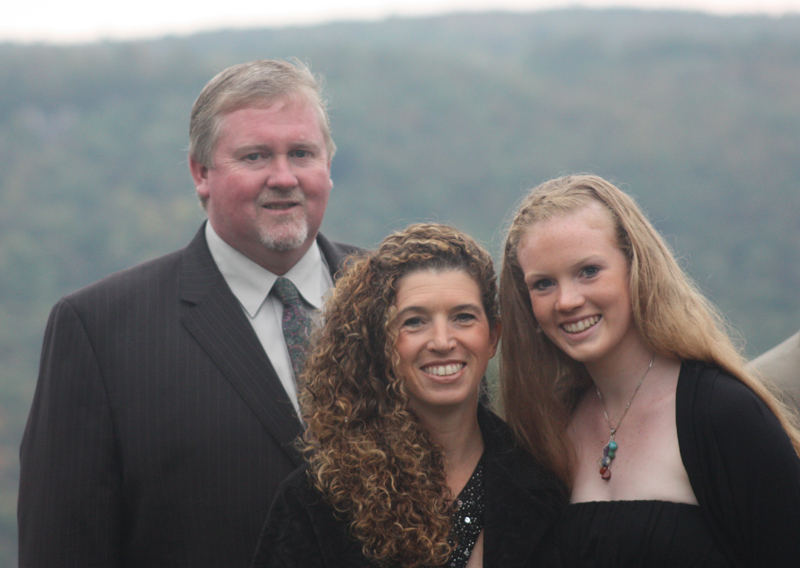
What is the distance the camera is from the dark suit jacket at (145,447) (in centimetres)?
285

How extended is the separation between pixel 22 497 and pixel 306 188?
1455 millimetres

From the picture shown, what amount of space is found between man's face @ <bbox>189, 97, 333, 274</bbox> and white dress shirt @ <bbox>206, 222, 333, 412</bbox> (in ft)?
0.16

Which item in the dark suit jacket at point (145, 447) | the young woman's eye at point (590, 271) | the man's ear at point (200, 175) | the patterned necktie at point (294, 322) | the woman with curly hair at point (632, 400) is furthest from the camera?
the man's ear at point (200, 175)

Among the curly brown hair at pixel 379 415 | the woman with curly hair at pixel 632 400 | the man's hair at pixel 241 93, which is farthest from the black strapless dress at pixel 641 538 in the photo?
the man's hair at pixel 241 93

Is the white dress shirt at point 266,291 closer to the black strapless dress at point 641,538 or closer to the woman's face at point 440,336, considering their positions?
the woman's face at point 440,336

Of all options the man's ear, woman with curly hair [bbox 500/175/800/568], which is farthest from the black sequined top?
the man's ear

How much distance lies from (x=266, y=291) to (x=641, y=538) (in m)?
1.55

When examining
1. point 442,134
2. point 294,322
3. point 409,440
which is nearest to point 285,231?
point 294,322

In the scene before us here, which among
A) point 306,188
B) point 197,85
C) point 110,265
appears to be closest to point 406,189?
point 197,85

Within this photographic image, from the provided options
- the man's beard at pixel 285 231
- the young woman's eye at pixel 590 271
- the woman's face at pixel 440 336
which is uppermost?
the man's beard at pixel 285 231

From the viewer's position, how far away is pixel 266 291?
125 inches

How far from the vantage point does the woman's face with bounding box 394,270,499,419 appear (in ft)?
8.63

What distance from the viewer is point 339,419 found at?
106 inches

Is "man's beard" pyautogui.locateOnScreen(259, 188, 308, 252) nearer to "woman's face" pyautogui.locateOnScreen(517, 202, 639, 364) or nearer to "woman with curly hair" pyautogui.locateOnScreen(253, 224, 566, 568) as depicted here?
"woman with curly hair" pyautogui.locateOnScreen(253, 224, 566, 568)
